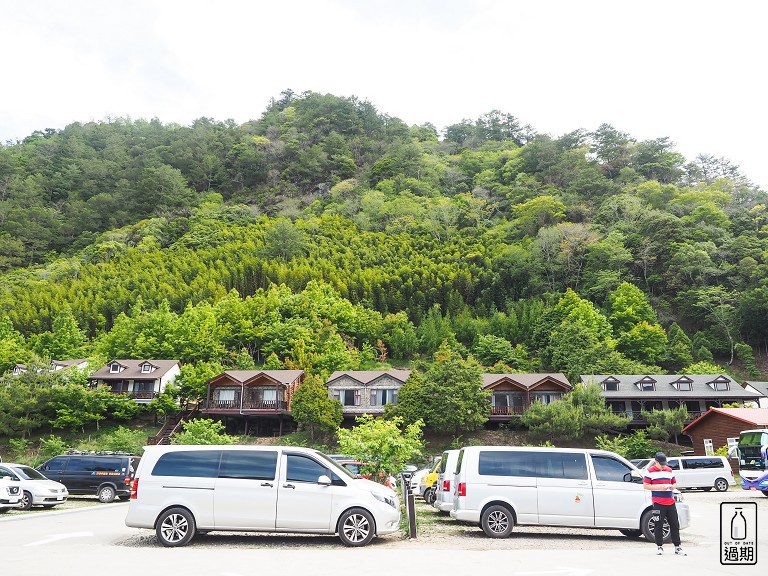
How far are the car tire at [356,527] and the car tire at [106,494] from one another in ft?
48.2

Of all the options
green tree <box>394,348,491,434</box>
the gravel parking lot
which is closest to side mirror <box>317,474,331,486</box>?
the gravel parking lot

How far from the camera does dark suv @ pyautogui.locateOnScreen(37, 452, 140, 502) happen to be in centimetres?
2084

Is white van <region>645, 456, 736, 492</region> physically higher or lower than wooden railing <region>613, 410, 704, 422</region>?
lower

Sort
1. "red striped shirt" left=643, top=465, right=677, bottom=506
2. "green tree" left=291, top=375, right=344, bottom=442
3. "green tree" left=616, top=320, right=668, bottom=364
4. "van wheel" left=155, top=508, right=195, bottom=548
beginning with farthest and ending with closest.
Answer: "green tree" left=616, top=320, right=668, bottom=364
"green tree" left=291, top=375, right=344, bottom=442
"van wheel" left=155, top=508, right=195, bottom=548
"red striped shirt" left=643, top=465, right=677, bottom=506

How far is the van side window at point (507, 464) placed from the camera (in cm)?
1130

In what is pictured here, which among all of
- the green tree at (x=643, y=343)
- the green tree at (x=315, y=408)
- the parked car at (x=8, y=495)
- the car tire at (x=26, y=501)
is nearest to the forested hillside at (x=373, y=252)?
the green tree at (x=643, y=343)

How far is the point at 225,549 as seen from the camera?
9.53m

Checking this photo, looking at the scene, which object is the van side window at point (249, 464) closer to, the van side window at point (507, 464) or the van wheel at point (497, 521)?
the van side window at point (507, 464)

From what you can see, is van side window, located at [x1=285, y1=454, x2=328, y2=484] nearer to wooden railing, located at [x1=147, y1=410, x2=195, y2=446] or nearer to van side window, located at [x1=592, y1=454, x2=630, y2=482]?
van side window, located at [x1=592, y1=454, x2=630, y2=482]

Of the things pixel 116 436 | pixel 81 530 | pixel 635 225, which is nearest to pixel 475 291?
pixel 635 225

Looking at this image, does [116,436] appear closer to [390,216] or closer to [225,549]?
[225,549]

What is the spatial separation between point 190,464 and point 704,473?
23981mm

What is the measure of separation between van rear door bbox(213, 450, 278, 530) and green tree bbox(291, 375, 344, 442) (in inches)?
1075

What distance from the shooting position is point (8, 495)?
15.5m
